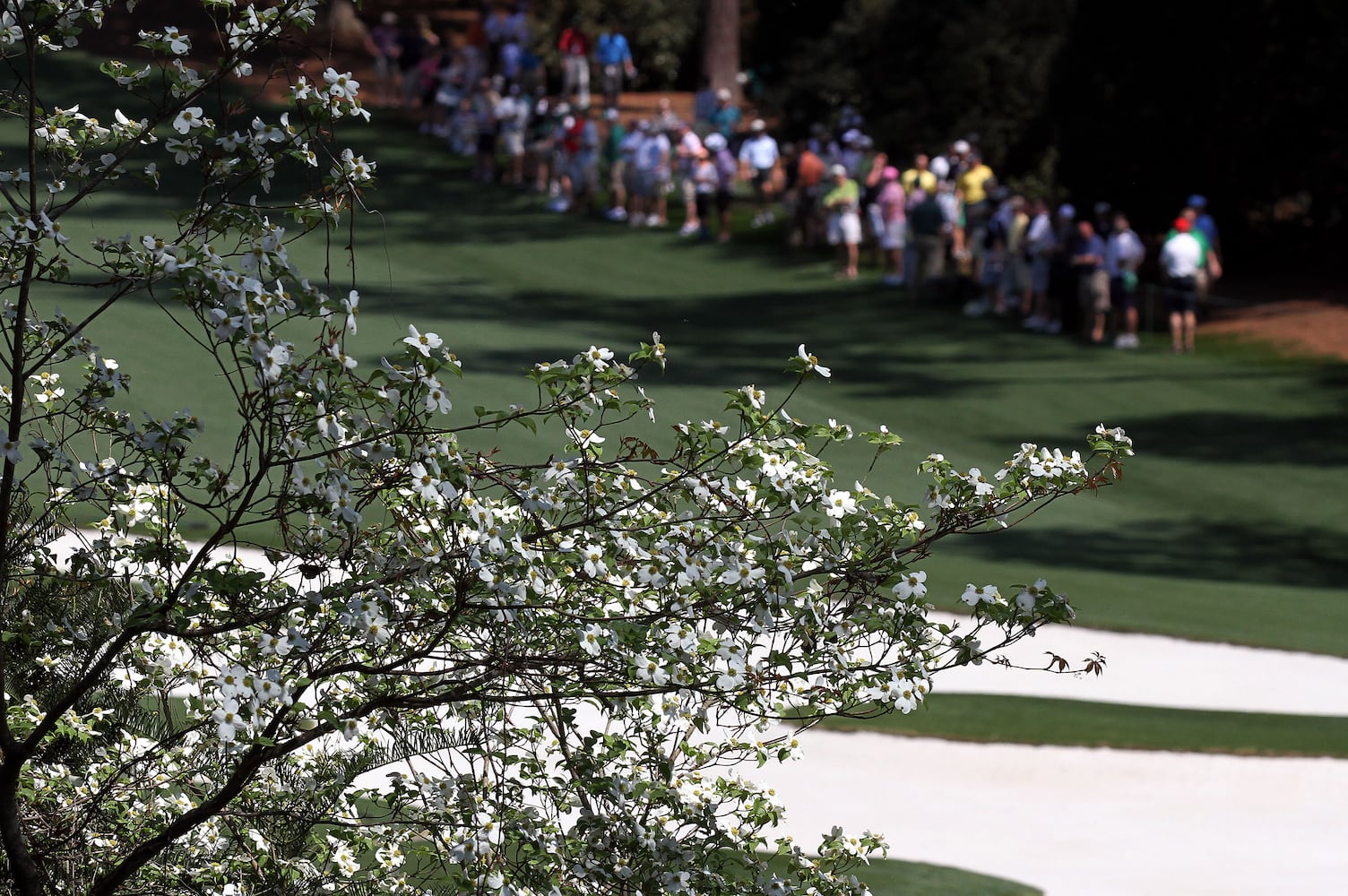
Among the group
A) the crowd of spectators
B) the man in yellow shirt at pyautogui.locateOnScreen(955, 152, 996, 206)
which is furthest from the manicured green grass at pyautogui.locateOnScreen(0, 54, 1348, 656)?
the man in yellow shirt at pyautogui.locateOnScreen(955, 152, 996, 206)

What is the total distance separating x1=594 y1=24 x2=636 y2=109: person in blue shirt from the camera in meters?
33.7

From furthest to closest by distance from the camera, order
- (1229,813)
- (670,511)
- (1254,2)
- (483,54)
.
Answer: (483,54) → (1254,2) → (1229,813) → (670,511)

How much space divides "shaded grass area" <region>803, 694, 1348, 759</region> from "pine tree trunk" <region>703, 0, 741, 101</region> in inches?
924

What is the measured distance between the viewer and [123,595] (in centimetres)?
470

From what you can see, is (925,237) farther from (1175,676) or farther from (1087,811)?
(1087,811)

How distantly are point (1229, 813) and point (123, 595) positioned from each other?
679cm

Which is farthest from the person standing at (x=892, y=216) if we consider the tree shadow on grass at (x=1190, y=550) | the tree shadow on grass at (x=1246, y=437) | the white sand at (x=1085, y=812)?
the white sand at (x=1085, y=812)

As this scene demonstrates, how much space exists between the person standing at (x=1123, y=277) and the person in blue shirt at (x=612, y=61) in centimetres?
1411

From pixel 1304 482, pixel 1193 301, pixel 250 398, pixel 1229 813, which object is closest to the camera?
pixel 250 398

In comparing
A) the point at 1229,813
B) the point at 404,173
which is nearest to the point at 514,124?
the point at 404,173

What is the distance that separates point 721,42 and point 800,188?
28.9ft

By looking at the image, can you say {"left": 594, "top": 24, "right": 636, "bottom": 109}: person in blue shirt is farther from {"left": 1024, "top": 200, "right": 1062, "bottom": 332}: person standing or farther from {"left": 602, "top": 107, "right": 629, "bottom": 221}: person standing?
{"left": 1024, "top": 200, "right": 1062, "bottom": 332}: person standing

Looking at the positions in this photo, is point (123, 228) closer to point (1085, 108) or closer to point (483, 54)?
point (483, 54)

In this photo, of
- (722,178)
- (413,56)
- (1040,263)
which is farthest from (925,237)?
(413,56)
